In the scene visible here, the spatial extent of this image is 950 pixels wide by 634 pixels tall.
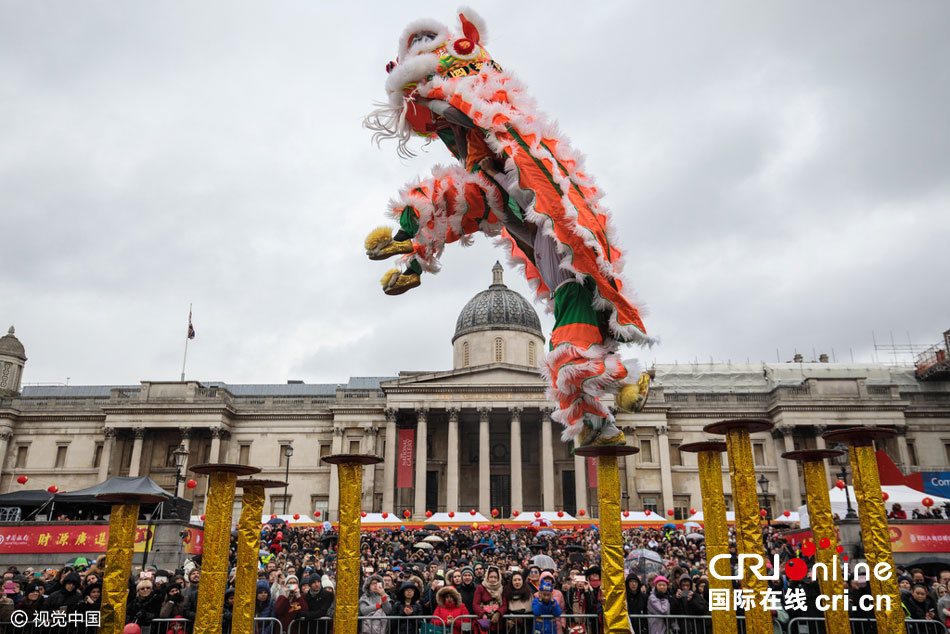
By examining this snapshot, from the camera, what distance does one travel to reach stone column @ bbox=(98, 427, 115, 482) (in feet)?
159

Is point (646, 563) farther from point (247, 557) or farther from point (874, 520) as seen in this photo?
point (247, 557)

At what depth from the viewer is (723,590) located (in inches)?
210

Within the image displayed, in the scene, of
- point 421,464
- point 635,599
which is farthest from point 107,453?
point 635,599

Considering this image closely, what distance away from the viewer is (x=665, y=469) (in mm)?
48156

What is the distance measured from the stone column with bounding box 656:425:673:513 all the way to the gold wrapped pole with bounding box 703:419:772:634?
44.8 m

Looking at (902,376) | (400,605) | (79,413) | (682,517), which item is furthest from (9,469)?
(902,376)

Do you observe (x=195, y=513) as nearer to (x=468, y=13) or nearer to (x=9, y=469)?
(x=9, y=469)

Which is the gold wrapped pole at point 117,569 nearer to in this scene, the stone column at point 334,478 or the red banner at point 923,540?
the red banner at point 923,540

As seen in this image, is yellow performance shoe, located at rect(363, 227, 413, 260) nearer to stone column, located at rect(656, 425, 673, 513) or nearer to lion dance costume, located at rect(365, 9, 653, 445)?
lion dance costume, located at rect(365, 9, 653, 445)

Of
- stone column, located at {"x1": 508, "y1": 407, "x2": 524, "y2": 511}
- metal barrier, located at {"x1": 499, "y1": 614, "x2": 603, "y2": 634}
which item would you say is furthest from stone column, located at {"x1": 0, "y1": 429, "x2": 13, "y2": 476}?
metal barrier, located at {"x1": 499, "y1": 614, "x2": 603, "y2": 634}

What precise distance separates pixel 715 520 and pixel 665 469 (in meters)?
44.9

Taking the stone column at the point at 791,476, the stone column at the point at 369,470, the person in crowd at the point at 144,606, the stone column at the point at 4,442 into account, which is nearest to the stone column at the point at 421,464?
the stone column at the point at 369,470

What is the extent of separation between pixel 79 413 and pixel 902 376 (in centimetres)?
6631

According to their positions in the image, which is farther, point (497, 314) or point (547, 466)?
point (497, 314)
